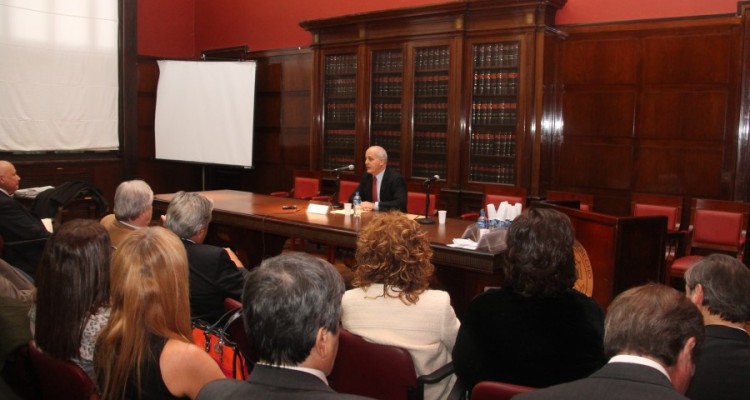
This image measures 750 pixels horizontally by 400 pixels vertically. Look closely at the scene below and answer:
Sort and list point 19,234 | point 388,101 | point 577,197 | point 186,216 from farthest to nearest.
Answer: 1. point 388,101
2. point 577,197
3. point 19,234
4. point 186,216

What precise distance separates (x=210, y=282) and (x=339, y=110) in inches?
198

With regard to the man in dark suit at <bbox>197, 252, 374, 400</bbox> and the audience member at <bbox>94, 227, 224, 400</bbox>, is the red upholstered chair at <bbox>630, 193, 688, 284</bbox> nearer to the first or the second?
the audience member at <bbox>94, 227, 224, 400</bbox>

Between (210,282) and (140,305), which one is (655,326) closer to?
(140,305)

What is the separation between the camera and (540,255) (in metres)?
2.22

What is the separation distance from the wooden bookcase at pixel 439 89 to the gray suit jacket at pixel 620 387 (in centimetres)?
496

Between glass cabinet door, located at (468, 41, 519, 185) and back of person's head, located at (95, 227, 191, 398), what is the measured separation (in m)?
4.86

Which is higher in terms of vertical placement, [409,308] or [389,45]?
[389,45]

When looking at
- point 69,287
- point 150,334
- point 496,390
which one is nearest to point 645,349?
point 496,390

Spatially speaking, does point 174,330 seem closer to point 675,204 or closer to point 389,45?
point 675,204

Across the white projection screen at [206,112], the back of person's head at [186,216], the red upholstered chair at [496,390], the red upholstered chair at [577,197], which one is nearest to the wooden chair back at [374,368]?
the red upholstered chair at [496,390]

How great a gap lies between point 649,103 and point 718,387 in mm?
4568

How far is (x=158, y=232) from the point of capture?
79.4 inches

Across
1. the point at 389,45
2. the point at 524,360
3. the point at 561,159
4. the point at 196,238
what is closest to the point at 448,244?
the point at 196,238

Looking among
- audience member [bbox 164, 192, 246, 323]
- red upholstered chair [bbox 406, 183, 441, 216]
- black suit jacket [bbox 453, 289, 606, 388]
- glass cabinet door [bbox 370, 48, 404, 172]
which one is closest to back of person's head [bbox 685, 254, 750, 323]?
black suit jacket [bbox 453, 289, 606, 388]
